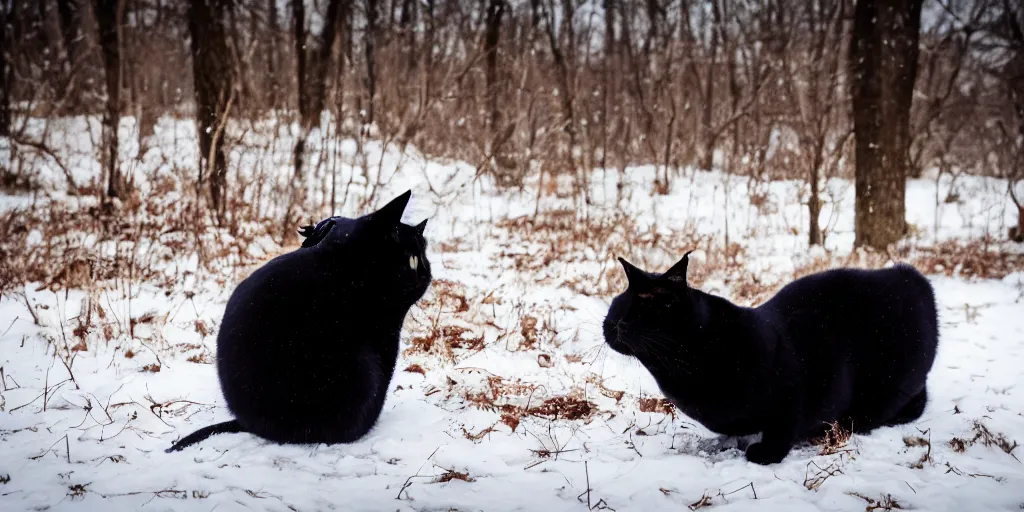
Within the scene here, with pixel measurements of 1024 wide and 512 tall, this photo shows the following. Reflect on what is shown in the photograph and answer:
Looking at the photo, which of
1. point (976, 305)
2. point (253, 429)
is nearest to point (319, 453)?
point (253, 429)

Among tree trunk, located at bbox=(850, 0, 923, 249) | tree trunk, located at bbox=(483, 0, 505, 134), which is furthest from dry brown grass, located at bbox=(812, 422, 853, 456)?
tree trunk, located at bbox=(483, 0, 505, 134)

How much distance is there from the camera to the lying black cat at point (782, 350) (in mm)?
2434

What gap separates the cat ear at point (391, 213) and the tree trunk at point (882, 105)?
6.88 m

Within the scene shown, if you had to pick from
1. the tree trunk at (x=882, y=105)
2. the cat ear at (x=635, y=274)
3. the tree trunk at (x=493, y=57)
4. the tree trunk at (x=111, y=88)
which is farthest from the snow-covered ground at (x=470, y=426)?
the tree trunk at (x=493, y=57)

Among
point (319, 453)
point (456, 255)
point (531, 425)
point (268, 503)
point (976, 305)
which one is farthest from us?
point (456, 255)

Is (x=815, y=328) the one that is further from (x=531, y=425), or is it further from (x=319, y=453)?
(x=319, y=453)

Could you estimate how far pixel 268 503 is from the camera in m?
2.08

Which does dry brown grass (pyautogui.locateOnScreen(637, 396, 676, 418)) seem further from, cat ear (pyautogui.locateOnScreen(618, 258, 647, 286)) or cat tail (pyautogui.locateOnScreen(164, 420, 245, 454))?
cat tail (pyautogui.locateOnScreen(164, 420, 245, 454))

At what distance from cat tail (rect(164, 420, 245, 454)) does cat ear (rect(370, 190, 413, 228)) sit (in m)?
1.06

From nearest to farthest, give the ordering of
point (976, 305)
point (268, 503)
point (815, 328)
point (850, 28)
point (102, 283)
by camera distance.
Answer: point (268, 503) → point (815, 328) → point (102, 283) → point (976, 305) → point (850, 28)

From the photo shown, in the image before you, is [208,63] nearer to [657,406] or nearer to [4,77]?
[657,406]

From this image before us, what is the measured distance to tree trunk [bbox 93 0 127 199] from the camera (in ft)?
23.0

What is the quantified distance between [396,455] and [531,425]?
2.23ft

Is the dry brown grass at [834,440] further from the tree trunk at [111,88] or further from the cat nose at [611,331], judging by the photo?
the tree trunk at [111,88]
